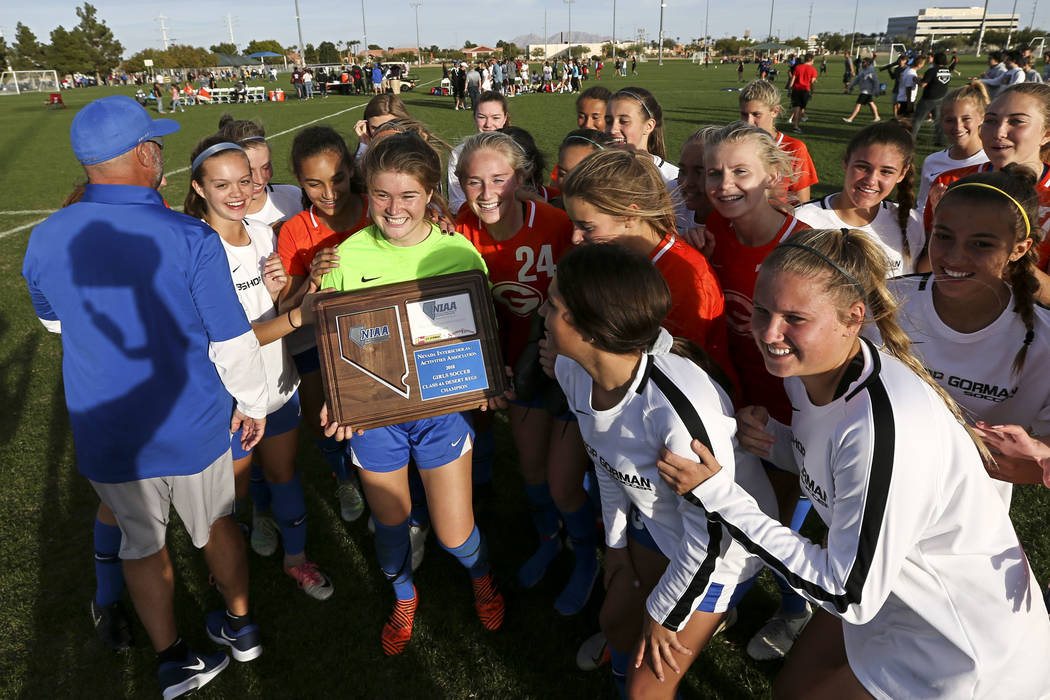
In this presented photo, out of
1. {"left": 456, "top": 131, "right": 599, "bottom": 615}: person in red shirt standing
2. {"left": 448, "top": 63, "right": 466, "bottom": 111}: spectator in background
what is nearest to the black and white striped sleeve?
{"left": 456, "top": 131, "right": 599, "bottom": 615}: person in red shirt standing

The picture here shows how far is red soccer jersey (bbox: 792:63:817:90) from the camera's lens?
1607 centimetres

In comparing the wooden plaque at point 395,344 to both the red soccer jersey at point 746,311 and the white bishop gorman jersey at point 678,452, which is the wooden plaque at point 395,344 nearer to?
the white bishop gorman jersey at point 678,452

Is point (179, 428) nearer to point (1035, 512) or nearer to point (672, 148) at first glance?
point (1035, 512)

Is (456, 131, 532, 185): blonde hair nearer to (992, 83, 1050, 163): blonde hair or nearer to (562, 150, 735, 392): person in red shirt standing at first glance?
(562, 150, 735, 392): person in red shirt standing

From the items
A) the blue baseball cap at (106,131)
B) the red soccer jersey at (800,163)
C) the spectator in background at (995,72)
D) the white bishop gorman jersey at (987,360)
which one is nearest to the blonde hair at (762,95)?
the red soccer jersey at (800,163)

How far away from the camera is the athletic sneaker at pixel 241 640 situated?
10.2 feet

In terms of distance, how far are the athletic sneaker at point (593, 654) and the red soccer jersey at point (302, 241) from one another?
7.93ft

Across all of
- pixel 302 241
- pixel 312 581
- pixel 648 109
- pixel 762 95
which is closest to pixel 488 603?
pixel 312 581

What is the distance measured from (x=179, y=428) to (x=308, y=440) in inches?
106

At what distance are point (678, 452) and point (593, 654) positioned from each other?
159 centimetres

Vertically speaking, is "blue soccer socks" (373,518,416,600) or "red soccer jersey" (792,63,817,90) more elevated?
"red soccer jersey" (792,63,817,90)

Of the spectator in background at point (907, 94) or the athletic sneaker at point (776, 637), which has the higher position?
the spectator in background at point (907, 94)

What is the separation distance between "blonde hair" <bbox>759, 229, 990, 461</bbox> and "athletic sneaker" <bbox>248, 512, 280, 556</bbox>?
3.32m

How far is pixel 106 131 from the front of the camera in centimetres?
236
